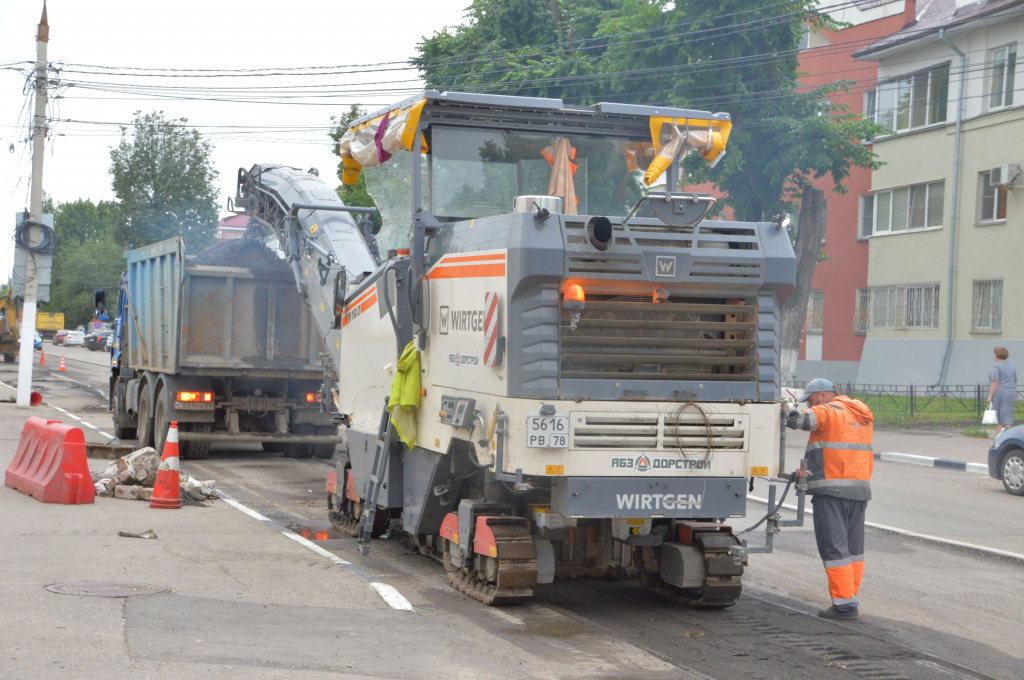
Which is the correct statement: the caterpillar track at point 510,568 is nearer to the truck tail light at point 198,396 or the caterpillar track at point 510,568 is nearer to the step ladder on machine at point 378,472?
the step ladder on machine at point 378,472

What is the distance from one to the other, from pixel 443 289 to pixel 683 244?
1765mm

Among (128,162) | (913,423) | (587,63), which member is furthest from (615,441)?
(128,162)

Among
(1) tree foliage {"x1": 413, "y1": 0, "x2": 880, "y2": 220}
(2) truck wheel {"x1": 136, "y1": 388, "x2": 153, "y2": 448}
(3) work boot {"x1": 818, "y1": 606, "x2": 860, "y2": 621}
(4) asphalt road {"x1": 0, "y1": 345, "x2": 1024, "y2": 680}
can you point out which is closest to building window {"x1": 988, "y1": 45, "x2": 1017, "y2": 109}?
(1) tree foliage {"x1": 413, "y1": 0, "x2": 880, "y2": 220}

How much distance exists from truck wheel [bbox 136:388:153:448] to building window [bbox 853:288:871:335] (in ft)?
81.6

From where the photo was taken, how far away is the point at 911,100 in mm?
32594

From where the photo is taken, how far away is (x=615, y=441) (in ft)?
23.7

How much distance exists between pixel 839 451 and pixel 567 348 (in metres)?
2.16

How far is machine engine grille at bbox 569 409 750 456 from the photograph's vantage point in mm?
7160

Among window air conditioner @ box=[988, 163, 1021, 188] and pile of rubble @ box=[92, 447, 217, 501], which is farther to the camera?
window air conditioner @ box=[988, 163, 1021, 188]

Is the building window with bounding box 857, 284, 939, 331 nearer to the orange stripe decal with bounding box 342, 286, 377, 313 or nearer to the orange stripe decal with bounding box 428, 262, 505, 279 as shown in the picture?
the orange stripe decal with bounding box 342, 286, 377, 313

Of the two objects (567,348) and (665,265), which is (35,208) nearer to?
(567,348)

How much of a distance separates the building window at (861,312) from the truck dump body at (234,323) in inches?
949

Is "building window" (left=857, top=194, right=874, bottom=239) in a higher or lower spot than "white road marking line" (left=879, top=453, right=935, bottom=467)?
higher

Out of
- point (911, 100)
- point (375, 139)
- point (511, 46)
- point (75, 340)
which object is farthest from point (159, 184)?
point (375, 139)
